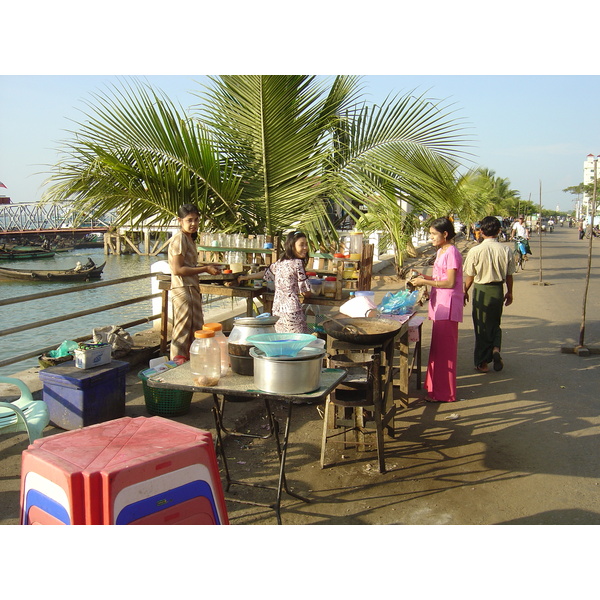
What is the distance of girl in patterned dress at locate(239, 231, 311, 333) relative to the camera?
5188mm

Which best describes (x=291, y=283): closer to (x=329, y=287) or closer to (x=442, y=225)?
(x=329, y=287)

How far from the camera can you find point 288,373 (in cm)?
316

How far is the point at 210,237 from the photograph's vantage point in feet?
22.6

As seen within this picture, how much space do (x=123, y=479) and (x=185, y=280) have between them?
3614mm

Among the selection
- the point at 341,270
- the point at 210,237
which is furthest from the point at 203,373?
the point at 210,237

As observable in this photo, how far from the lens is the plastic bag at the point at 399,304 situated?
5652mm

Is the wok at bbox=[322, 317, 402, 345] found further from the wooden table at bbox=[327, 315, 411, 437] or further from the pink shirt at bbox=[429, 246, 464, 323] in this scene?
the pink shirt at bbox=[429, 246, 464, 323]

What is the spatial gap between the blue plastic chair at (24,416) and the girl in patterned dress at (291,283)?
81.6 inches

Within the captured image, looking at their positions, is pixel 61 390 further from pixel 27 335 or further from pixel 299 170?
pixel 27 335

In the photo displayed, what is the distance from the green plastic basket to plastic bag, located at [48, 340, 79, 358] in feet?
3.68

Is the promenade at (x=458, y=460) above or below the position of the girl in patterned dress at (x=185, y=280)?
below

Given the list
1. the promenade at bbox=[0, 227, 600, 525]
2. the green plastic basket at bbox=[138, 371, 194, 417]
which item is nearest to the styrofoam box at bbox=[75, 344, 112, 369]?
the green plastic basket at bbox=[138, 371, 194, 417]

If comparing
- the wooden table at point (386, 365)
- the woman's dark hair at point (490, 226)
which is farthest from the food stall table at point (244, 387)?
the woman's dark hair at point (490, 226)

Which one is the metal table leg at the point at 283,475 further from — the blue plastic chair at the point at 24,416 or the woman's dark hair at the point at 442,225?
the woman's dark hair at the point at 442,225
